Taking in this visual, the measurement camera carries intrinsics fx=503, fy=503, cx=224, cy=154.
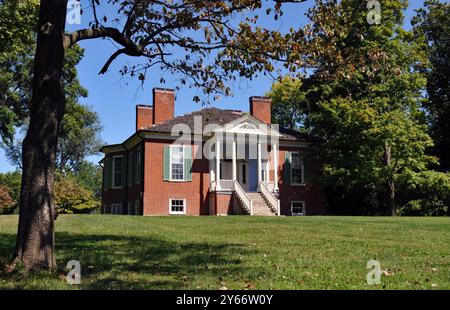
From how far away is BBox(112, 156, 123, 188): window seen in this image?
110 ft

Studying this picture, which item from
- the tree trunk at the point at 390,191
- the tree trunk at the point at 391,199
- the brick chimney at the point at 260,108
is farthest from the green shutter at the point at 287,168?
the tree trunk at the point at 391,199

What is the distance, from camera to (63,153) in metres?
63.8

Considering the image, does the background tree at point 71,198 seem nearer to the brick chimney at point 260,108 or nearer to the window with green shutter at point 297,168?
the brick chimney at point 260,108

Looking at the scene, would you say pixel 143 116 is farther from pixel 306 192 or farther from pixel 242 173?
pixel 306 192

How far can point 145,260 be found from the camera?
27.1 feet

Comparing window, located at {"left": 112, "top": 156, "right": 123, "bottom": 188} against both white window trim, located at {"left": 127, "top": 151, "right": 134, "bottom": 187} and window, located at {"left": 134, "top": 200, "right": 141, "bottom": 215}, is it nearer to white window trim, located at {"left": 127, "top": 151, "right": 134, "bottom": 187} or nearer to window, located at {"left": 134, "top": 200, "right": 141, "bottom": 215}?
white window trim, located at {"left": 127, "top": 151, "right": 134, "bottom": 187}

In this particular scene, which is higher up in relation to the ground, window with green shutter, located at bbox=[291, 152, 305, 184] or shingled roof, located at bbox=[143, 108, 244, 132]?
shingled roof, located at bbox=[143, 108, 244, 132]

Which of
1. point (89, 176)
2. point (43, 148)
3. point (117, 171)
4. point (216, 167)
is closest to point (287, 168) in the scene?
point (216, 167)

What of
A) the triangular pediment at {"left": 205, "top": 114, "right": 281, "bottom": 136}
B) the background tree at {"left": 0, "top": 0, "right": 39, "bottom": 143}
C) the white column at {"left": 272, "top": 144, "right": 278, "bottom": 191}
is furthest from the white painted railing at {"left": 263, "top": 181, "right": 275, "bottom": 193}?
the background tree at {"left": 0, "top": 0, "right": 39, "bottom": 143}

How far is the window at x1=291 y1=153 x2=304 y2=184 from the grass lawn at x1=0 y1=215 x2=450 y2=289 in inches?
677

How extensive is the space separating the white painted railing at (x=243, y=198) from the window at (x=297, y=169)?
4505 mm

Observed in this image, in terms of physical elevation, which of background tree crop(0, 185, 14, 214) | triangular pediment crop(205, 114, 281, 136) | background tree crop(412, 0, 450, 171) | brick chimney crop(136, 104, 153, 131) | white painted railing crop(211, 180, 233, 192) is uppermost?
background tree crop(412, 0, 450, 171)
